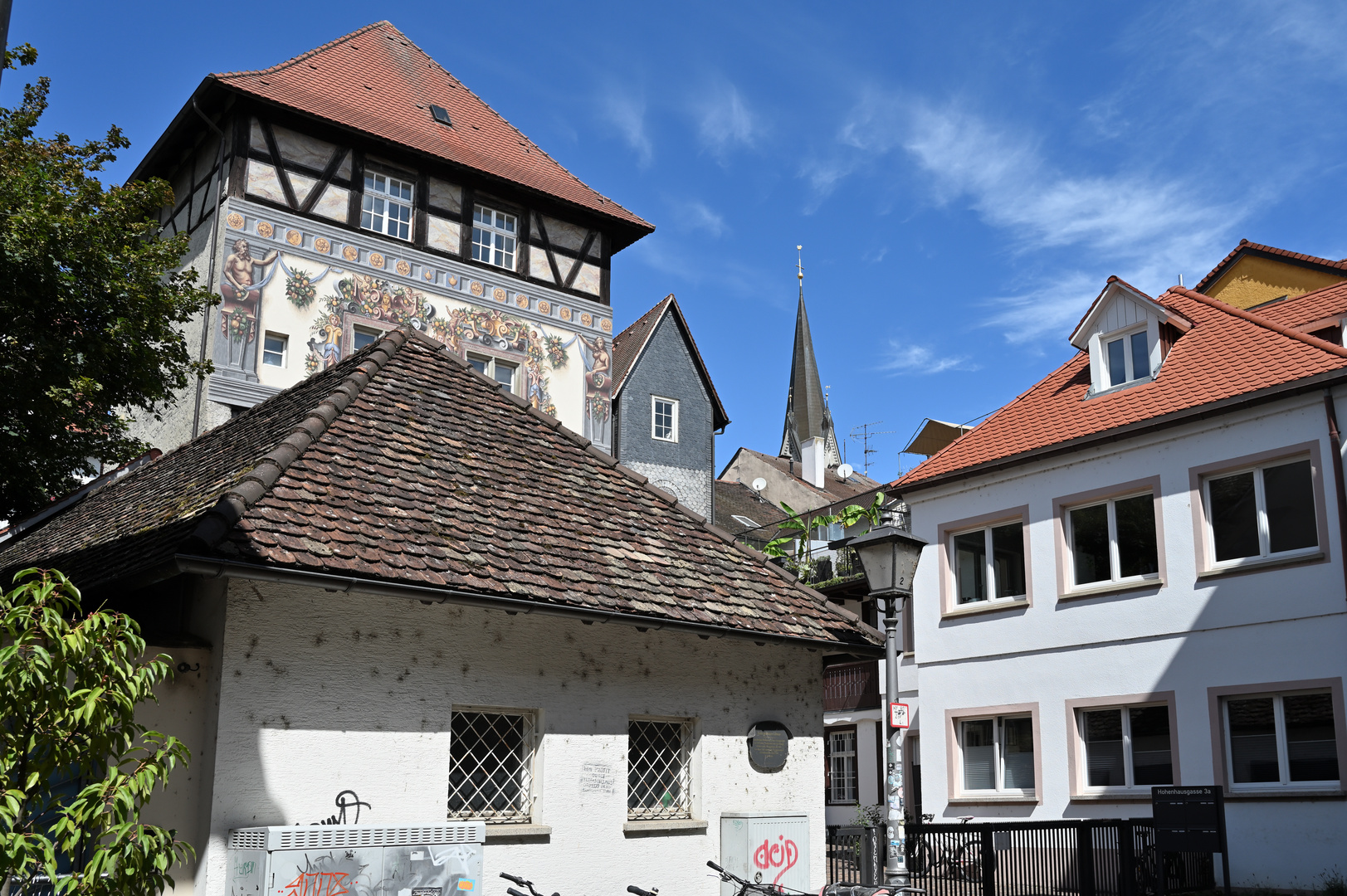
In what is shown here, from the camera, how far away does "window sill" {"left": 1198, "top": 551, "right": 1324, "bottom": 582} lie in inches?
627

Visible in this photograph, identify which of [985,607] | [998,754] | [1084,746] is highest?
[985,607]

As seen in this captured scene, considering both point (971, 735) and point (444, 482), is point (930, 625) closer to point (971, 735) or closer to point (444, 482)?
point (971, 735)

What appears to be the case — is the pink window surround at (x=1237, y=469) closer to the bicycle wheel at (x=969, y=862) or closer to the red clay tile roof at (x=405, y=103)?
the bicycle wheel at (x=969, y=862)

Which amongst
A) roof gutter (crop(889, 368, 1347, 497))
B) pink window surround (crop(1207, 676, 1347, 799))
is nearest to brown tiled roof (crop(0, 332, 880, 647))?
pink window surround (crop(1207, 676, 1347, 799))

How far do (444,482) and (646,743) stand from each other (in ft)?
8.72

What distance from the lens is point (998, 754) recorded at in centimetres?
1972

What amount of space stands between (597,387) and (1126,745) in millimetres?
14579

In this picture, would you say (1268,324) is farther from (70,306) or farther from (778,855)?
(70,306)

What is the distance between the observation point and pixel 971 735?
20.5m

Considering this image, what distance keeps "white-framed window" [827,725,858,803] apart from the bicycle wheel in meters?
15.3

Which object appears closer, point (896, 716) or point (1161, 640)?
point (896, 716)

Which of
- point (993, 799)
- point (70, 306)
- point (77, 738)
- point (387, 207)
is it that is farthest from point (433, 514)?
point (387, 207)

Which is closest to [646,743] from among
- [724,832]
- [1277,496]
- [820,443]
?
[724,832]

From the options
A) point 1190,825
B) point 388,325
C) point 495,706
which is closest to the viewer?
point 495,706
